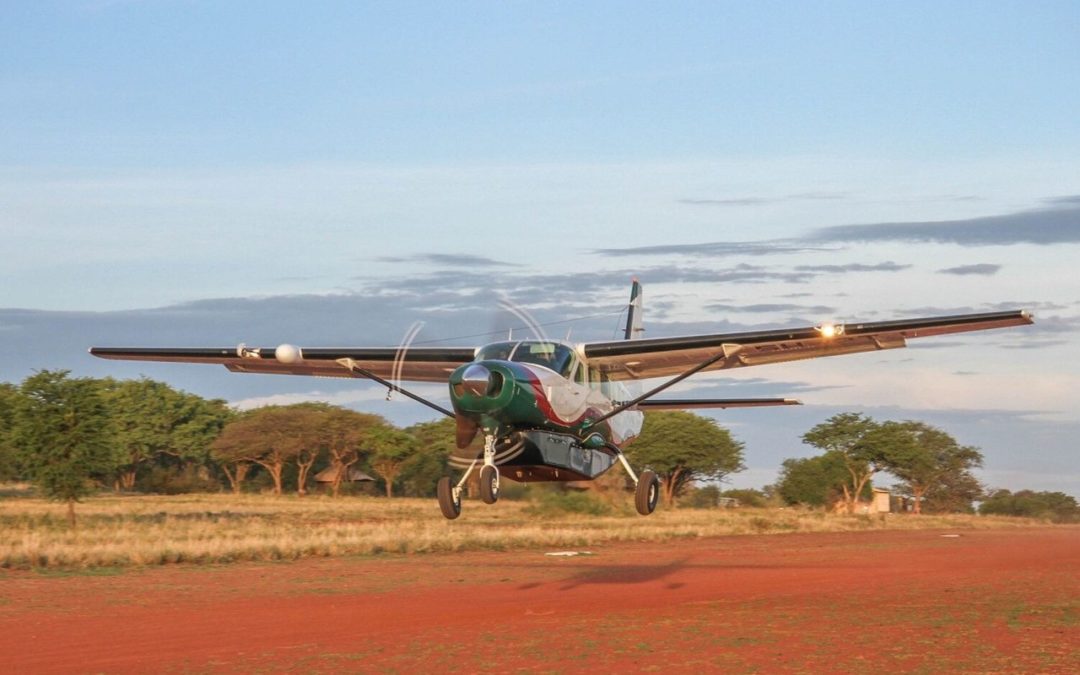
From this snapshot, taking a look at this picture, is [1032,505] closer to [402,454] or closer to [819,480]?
[819,480]

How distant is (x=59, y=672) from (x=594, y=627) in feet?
37.4

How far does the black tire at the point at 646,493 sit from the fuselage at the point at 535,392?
3.05ft

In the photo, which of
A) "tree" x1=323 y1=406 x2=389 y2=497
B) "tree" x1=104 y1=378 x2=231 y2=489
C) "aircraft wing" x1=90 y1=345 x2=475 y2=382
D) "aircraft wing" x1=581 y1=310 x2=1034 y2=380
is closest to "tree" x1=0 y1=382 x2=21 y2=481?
"tree" x1=104 y1=378 x2=231 y2=489

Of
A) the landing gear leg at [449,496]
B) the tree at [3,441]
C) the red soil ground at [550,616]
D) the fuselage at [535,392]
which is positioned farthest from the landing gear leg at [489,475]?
the tree at [3,441]

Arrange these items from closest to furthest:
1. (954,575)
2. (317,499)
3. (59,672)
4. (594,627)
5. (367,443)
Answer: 1. (59,672)
2. (594,627)
3. (954,575)
4. (317,499)
5. (367,443)

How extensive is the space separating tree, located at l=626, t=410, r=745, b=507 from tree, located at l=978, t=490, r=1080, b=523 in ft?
137

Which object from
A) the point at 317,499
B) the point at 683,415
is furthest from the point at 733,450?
the point at 317,499

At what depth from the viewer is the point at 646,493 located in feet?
83.0

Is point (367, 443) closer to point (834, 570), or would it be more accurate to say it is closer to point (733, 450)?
point (733, 450)

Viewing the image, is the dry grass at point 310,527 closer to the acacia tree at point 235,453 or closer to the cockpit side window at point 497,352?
the acacia tree at point 235,453

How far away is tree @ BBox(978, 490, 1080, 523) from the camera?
119562 millimetres

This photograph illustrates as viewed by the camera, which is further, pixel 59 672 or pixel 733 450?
pixel 733 450

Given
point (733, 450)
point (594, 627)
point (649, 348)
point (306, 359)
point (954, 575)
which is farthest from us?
point (733, 450)

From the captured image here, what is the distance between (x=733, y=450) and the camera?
88.7 m
